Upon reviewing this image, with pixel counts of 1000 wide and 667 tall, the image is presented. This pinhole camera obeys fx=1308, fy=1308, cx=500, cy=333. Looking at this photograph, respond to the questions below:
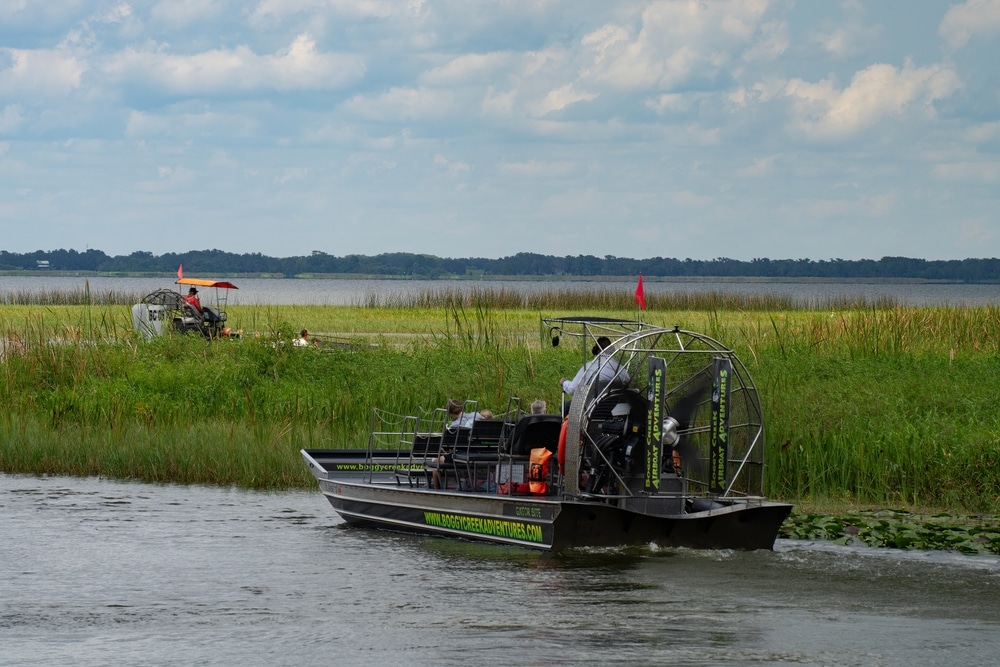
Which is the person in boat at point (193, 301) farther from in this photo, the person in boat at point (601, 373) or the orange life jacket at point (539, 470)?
the person in boat at point (601, 373)

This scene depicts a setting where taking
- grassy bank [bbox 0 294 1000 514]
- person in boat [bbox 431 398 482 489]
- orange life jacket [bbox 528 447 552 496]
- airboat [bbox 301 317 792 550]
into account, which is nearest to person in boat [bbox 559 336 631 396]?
airboat [bbox 301 317 792 550]

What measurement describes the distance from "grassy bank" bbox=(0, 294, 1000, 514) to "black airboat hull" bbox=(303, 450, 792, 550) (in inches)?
131

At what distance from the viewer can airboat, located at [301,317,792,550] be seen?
1275 centimetres

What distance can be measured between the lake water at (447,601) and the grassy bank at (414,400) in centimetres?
288

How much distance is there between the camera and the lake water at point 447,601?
9.95 m

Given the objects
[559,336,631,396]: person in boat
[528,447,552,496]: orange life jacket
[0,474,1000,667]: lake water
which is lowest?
[0,474,1000,667]: lake water

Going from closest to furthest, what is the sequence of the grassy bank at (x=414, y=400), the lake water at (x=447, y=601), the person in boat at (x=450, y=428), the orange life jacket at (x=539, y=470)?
the lake water at (x=447, y=601)
the orange life jacket at (x=539, y=470)
the person in boat at (x=450, y=428)
the grassy bank at (x=414, y=400)

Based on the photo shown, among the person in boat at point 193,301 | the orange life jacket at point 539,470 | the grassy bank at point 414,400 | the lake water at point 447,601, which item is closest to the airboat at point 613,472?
the orange life jacket at point 539,470

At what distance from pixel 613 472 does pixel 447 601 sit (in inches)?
89.2

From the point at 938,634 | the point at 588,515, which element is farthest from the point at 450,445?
the point at 938,634

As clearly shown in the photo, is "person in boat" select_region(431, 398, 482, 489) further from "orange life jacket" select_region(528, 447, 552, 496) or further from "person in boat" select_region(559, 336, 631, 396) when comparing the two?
"person in boat" select_region(559, 336, 631, 396)

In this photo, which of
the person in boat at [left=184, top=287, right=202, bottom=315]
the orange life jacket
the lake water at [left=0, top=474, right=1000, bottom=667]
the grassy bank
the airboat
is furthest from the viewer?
the person in boat at [left=184, top=287, right=202, bottom=315]

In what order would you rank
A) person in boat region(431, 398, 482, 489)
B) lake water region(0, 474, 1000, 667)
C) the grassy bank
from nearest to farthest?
lake water region(0, 474, 1000, 667), person in boat region(431, 398, 482, 489), the grassy bank

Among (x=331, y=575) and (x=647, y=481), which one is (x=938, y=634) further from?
(x=331, y=575)
